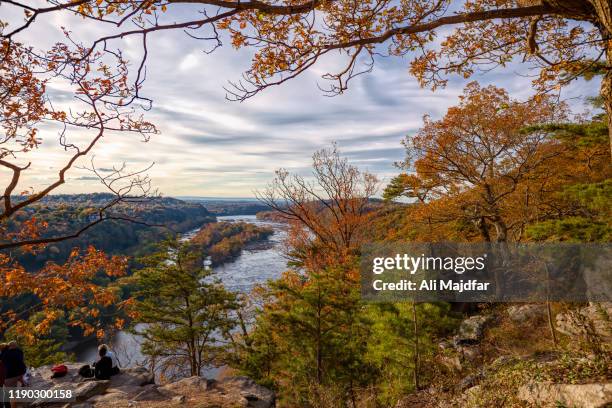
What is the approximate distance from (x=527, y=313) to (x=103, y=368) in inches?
578

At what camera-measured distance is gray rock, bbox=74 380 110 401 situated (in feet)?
24.6

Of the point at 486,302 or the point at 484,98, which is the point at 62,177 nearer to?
the point at 484,98

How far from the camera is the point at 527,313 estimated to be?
41.4 feet

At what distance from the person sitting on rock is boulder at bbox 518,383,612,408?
948 cm

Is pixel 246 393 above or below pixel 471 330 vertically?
below

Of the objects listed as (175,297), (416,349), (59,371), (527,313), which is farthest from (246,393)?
(527,313)

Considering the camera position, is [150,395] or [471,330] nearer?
[150,395]

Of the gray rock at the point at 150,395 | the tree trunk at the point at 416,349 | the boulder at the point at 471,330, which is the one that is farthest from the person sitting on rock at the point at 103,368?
the boulder at the point at 471,330

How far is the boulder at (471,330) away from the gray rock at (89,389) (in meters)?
10.3

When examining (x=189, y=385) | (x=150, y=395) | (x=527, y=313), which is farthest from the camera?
(x=527, y=313)

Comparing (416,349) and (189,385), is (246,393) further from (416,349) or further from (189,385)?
(416,349)

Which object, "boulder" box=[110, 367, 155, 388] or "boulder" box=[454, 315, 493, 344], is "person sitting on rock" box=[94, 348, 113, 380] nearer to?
"boulder" box=[110, 367, 155, 388]

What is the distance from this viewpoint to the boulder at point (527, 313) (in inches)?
487

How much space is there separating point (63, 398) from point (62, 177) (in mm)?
5752
